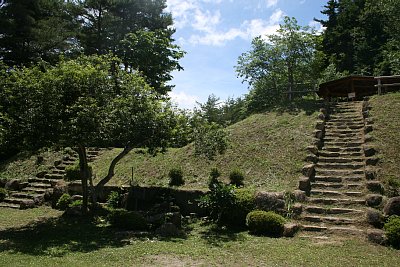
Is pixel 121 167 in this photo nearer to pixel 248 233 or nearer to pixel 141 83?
pixel 141 83

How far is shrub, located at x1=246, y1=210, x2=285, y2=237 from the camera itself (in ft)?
36.7

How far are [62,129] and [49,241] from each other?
3.45 meters

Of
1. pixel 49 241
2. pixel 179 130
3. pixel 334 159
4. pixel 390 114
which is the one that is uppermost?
pixel 390 114

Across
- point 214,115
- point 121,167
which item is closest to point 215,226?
point 121,167

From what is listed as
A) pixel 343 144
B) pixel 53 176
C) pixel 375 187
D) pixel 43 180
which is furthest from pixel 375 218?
pixel 43 180

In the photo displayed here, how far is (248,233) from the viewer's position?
37.7ft

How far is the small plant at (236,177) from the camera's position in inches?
581

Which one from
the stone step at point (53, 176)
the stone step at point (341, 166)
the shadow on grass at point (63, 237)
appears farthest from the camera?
the stone step at point (53, 176)

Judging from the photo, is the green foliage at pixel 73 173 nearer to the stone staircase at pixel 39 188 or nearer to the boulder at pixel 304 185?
the stone staircase at pixel 39 188

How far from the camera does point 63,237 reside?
35.7ft

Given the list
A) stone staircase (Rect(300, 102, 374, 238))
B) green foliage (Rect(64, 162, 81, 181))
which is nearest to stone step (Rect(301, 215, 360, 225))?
stone staircase (Rect(300, 102, 374, 238))

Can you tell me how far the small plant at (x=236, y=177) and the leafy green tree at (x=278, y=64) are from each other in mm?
11272

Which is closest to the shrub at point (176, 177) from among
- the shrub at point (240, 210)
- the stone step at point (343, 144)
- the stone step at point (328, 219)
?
the shrub at point (240, 210)

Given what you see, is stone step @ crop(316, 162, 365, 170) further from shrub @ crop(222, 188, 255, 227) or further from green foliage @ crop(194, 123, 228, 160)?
green foliage @ crop(194, 123, 228, 160)
